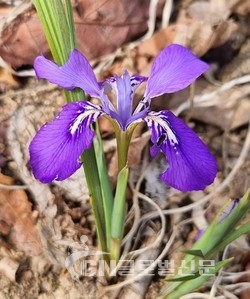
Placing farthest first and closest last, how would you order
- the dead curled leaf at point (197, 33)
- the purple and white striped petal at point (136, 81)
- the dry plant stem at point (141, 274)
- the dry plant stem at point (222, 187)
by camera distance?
the dead curled leaf at point (197, 33)
the dry plant stem at point (222, 187)
the dry plant stem at point (141, 274)
the purple and white striped petal at point (136, 81)

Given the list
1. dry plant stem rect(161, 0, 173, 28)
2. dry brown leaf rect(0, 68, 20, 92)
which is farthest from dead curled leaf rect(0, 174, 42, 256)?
dry plant stem rect(161, 0, 173, 28)

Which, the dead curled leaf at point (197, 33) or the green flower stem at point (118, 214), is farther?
the dead curled leaf at point (197, 33)

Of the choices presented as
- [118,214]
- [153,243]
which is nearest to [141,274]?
[153,243]

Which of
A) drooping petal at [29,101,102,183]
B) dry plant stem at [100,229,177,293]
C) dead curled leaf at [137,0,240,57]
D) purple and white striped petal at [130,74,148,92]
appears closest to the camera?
drooping petal at [29,101,102,183]

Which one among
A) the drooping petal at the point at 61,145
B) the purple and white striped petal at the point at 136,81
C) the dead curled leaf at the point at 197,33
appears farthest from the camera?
the dead curled leaf at the point at 197,33

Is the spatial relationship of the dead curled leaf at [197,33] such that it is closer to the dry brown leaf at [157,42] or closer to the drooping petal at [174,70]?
the dry brown leaf at [157,42]

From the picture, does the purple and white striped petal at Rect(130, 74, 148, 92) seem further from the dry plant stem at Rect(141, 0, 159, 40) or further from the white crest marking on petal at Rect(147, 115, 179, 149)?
the dry plant stem at Rect(141, 0, 159, 40)

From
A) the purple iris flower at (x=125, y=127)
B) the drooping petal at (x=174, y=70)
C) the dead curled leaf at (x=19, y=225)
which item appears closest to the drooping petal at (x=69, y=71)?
the purple iris flower at (x=125, y=127)
